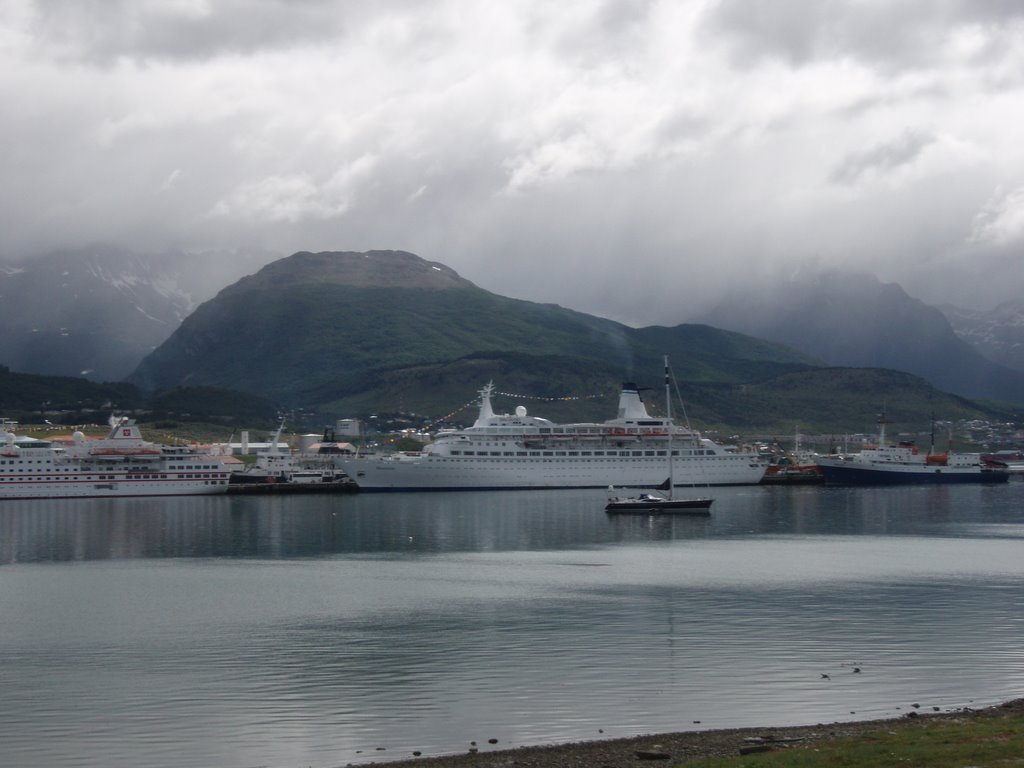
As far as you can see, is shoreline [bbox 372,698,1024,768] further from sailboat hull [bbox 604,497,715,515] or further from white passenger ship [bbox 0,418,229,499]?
white passenger ship [bbox 0,418,229,499]

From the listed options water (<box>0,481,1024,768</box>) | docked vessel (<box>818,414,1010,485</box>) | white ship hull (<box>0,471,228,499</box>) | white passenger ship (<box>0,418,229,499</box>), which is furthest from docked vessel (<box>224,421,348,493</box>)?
docked vessel (<box>818,414,1010,485</box>)

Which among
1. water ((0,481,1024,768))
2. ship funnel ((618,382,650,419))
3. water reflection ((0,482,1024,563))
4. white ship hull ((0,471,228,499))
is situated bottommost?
water ((0,481,1024,768))

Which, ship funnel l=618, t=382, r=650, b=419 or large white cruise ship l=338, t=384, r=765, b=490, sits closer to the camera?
large white cruise ship l=338, t=384, r=765, b=490

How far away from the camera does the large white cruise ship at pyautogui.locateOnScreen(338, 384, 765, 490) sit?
375 ft

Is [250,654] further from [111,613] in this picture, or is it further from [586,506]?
[586,506]

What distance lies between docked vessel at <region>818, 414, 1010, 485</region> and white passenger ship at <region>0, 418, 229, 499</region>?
68394 mm

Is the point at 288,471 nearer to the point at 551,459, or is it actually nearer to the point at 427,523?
the point at 551,459

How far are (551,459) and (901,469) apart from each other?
143ft

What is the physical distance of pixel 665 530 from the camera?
232 ft

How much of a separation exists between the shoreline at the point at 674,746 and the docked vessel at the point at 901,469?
114472 mm

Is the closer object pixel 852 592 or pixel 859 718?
pixel 859 718

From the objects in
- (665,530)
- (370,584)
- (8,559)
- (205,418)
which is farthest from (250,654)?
(205,418)

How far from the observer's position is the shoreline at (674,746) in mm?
20016

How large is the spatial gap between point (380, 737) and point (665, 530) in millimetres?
49418
